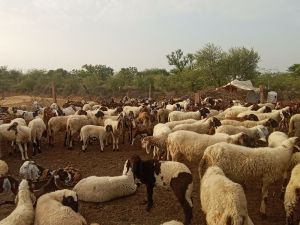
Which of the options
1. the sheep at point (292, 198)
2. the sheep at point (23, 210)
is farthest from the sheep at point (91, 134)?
the sheep at point (292, 198)

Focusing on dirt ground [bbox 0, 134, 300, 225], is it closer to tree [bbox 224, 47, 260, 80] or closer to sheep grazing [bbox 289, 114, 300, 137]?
sheep grazing [bbox 289, 114, 300, 137]

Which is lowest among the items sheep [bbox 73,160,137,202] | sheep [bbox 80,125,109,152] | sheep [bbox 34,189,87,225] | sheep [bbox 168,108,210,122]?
sheep [bbox 73,160,137,202]

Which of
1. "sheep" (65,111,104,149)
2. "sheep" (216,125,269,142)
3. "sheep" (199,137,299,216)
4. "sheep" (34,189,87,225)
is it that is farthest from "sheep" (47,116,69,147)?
"sheep" (199,137,299,216)

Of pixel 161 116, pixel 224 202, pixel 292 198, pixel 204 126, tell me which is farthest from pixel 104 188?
pixel 161 116

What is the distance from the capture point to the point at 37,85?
50.5 meters

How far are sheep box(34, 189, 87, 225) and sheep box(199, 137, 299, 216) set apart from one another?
2999 mm

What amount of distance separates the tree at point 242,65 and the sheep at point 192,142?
3362 centimetres

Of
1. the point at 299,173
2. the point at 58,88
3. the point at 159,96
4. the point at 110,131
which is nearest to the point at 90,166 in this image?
the point at 110,131

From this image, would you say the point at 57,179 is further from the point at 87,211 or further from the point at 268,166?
the point at 268,166

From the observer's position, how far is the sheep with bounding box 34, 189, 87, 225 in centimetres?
634

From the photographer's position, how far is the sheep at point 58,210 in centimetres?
634

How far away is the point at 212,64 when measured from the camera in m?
43.3

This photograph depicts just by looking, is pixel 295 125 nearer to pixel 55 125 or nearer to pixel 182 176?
pixel 182 176

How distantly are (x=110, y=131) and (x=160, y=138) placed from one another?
9.57 feet
